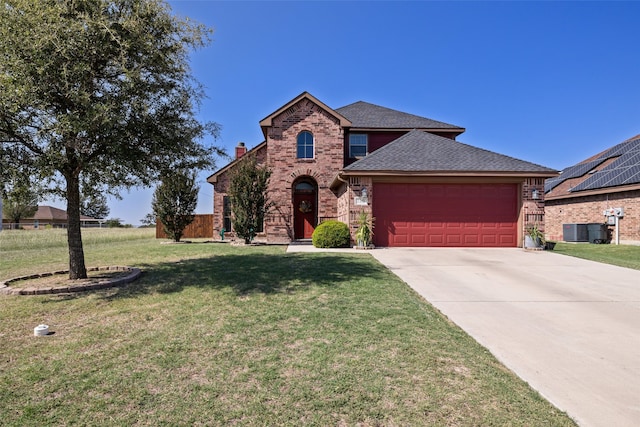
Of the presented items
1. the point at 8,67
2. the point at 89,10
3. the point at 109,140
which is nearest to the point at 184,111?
the point at 109,140

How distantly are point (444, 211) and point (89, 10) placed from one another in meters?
12.8

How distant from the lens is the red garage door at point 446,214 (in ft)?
46.0

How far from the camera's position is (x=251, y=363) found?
352cm

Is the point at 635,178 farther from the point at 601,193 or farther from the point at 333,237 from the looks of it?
the point at 333,237

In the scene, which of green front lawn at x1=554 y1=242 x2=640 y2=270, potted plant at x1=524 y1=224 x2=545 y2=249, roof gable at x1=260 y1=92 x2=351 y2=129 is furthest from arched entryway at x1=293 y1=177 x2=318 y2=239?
green front lawn at x1=554 y1=242 x2=640 y2=270

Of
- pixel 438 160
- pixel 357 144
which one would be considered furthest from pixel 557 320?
pixel 357 144

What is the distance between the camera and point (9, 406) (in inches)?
110

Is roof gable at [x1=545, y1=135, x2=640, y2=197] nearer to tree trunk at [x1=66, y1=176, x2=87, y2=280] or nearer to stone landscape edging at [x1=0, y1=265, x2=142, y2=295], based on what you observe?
stone landscape edging at [x1=0, y1=265, x2=142, y2=295]

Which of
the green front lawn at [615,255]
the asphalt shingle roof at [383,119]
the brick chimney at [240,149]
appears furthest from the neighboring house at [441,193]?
the brick chimney at [240,149]

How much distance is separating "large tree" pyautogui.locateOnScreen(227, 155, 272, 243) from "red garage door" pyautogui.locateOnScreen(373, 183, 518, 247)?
17.3ft

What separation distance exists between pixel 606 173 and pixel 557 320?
19427 millimetres

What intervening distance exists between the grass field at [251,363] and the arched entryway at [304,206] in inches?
469

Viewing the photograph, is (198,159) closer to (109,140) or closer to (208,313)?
(109,140)

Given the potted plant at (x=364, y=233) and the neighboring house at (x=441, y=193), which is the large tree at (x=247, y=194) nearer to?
the neighboring house at (x=441, y=193)
